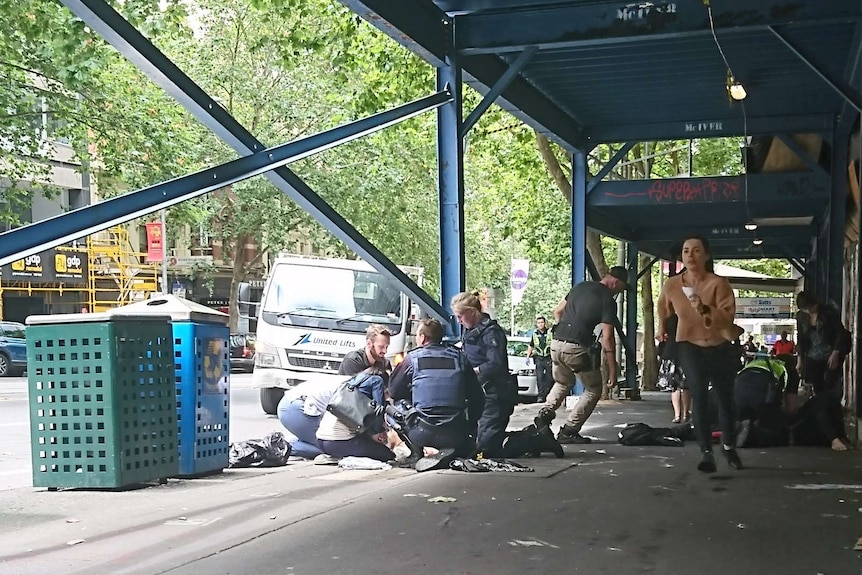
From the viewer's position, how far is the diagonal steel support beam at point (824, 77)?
33.2 ft

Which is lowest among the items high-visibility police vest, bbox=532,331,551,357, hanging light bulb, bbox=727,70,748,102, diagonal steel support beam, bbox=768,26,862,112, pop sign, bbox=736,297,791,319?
high-visibility police vest, bbox=532,331,551,357

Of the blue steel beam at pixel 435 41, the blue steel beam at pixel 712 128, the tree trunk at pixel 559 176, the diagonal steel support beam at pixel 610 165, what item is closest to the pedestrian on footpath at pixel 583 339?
the blue steel beam at pixel 435 41

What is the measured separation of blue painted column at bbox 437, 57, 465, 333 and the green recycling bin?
3.71 metres

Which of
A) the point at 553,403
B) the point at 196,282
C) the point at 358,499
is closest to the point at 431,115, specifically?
the point at 553,403

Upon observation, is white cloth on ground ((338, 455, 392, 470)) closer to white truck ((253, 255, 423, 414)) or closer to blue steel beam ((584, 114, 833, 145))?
blue steel beam ((584, 114, 833, 145))

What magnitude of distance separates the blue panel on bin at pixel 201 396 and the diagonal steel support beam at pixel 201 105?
1.25 metres

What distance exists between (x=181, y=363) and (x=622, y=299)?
20.9 meters

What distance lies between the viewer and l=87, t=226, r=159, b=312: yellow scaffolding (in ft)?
139

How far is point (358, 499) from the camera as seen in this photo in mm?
7133

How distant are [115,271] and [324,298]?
90.3ft

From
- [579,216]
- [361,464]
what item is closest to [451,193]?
[361,464]

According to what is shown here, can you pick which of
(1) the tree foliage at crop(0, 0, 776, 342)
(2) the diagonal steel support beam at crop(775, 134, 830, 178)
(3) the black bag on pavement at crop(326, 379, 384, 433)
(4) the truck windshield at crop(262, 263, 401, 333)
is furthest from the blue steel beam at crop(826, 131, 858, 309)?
(3) the black bag on pavement at crop(326, 379, 384, 433)

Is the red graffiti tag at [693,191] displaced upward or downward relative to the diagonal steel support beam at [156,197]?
upward

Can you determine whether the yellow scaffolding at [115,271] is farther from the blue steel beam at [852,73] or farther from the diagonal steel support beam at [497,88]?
the diagonal steel support beam at [497,88]
